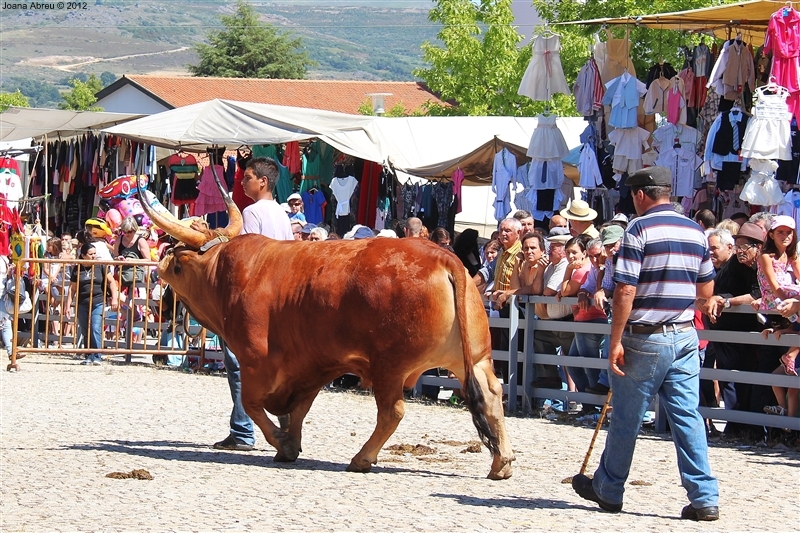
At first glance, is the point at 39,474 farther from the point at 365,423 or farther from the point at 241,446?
the point at 365,423

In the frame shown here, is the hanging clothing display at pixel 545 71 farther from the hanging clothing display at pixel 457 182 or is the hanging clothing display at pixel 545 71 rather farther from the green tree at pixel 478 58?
the green tree at pixel 478 58

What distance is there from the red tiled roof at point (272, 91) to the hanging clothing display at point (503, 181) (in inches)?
1838

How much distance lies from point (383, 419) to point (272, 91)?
61.6 metres

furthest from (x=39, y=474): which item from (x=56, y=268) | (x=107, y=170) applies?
(x=107, y=170)

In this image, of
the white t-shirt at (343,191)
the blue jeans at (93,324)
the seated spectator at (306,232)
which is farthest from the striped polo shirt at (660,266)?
the white t-shirt at (343,191)

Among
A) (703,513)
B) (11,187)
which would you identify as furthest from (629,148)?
(11,187)

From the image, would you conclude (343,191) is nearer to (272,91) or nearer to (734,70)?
(734,70)

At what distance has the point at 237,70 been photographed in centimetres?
8500

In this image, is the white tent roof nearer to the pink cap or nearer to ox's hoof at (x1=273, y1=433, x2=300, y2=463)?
the pink cap

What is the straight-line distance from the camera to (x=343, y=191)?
738 inches

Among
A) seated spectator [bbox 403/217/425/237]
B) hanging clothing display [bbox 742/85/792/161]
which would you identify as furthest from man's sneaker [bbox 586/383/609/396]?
seated spectator [bbox 403/217/425/237]

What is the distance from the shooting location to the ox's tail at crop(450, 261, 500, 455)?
8297 mm

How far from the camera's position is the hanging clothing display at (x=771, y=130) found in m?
12.2

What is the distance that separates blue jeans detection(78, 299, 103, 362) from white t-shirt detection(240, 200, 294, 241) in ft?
23.0
